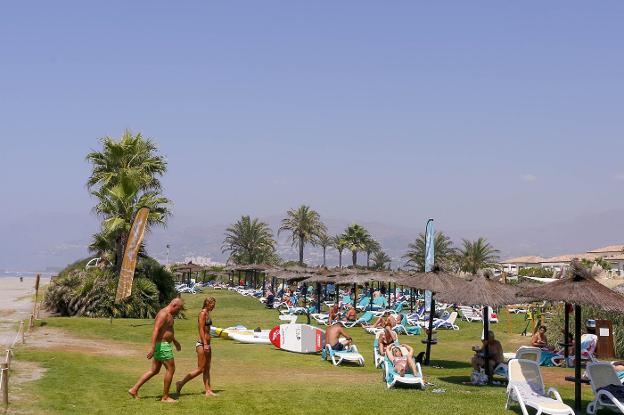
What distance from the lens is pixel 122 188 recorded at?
29500 mm

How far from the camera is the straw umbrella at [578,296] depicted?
11070mm

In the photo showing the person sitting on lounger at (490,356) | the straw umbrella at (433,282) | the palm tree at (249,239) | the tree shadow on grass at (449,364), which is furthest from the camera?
the palm tree at (249,239)

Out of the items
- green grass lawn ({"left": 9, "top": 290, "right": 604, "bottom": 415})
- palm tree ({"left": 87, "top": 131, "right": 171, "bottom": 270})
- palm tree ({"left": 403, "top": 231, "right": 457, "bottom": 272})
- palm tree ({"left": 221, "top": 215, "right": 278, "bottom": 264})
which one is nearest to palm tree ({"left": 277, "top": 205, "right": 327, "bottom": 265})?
palm tree ({"left": 221, "top": 215, "right": 278, "bottom": 264})

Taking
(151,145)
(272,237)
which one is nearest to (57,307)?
(151,145)

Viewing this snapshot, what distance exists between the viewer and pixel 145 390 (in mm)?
11641

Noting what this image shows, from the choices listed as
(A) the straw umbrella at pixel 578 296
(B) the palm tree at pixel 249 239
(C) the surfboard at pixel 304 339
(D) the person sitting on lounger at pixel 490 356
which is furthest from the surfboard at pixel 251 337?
(B) the palm tree at pixel 249 239

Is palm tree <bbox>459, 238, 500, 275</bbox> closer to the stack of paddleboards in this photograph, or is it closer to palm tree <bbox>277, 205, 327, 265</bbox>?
palm tree <bbox>277, 205, 327, 265</bbox>

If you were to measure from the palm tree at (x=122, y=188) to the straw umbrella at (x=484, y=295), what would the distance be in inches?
686

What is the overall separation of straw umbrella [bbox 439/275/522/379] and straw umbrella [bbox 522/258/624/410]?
1.85 m

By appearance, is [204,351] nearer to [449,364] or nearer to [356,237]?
[449,364]

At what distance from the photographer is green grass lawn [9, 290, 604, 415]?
1035 cm

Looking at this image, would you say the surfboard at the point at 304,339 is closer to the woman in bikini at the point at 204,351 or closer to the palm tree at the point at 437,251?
the woman in bikini at the point at 204,351

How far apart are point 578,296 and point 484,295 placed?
2.79 meters

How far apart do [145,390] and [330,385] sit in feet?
10.9
